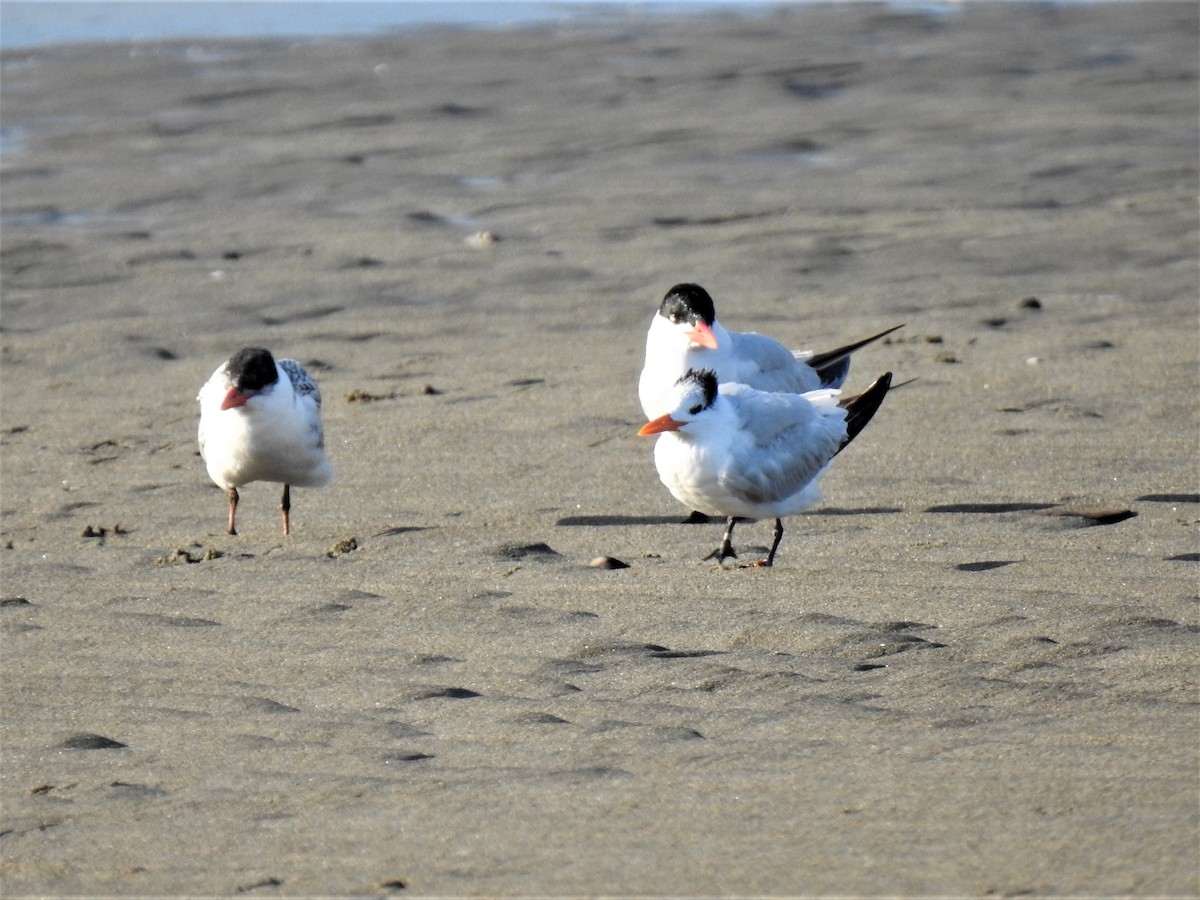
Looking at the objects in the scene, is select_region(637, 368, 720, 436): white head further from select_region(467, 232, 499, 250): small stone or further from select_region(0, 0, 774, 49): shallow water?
select_region(0, 0, 774, 49): shallow water

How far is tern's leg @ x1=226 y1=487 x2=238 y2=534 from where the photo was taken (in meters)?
5.05

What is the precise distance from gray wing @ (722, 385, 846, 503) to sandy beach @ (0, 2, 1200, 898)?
207 millimetres

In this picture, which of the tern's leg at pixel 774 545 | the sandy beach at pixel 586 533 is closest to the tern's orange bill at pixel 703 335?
the sandy beach at pixel 586 533

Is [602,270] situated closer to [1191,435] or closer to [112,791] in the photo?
[1191,435]

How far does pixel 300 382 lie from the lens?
5371mm

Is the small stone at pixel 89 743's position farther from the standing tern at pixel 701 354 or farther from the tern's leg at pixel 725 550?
the standing tern at pixel 701 354

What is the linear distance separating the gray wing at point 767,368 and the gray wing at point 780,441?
525 millimetres

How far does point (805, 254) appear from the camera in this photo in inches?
321

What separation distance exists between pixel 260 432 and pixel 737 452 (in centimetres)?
139

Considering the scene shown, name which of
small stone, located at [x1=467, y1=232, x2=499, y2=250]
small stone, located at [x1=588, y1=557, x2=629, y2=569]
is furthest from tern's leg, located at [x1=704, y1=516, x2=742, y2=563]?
small stone, located at [x1=467, y1=232, x2=499, y2=250]

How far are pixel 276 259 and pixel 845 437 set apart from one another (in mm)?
4073

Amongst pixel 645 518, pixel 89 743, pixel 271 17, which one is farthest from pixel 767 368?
pixel 271 17

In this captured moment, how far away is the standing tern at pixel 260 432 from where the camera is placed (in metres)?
5.00

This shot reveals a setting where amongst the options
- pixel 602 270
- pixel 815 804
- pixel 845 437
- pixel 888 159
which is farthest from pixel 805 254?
pixel 815 804
